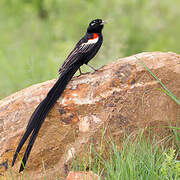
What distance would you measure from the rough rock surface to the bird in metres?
0.11

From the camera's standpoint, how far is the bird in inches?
134

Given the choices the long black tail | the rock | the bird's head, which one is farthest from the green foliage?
the rock

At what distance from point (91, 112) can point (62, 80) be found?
1.69 feet

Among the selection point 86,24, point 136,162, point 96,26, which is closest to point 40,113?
point 136,162

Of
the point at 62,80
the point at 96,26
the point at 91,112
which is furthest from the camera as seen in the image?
the point at 96,26

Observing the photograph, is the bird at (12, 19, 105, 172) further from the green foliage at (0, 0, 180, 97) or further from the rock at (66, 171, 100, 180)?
the green foliage at (0, 0, 180, 97)

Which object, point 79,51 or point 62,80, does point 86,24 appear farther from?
point 62,80

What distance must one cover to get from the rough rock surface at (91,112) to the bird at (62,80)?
4.4 inches

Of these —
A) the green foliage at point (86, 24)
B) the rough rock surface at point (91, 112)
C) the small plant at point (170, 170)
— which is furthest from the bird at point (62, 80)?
the green foliage at point (86, 24)

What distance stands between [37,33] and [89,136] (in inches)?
336

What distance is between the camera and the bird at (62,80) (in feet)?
11.1

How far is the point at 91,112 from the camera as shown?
142 inches

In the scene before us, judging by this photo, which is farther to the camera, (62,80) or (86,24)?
(86,24)

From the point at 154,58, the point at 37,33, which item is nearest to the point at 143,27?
the point at 37,33
